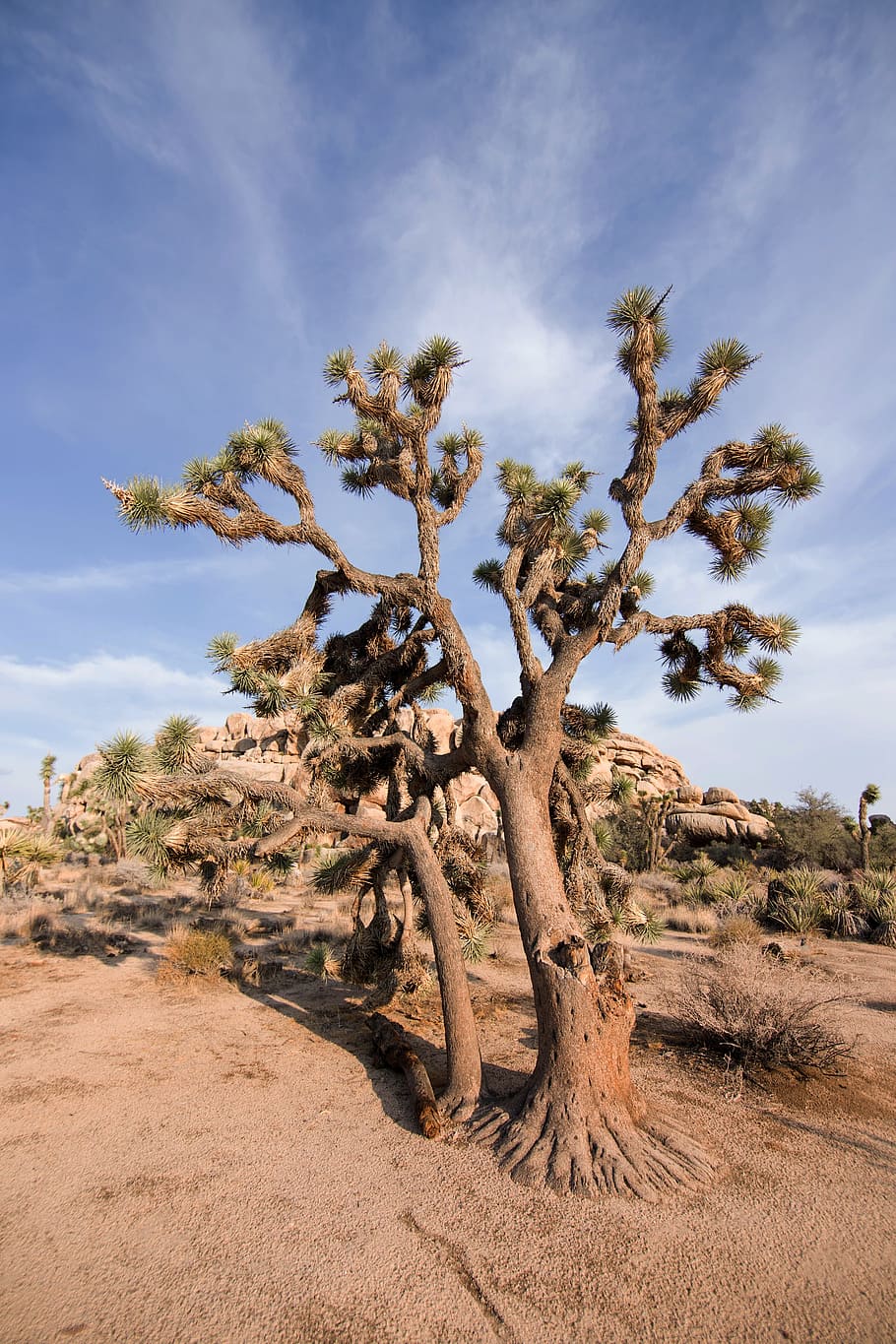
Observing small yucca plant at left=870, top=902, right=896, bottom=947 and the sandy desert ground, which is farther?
small yucca plant at left=870, top=902, right=896, bottom=947

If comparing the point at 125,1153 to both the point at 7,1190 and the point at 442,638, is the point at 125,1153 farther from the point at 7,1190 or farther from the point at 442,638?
the point at 442,638

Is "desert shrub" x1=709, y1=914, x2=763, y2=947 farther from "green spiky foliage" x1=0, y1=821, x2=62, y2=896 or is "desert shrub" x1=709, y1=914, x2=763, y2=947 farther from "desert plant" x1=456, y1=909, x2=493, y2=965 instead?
"green spiky foliage" x1=0, y1=821, x2=62, y2=896

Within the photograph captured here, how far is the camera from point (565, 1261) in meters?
3.38

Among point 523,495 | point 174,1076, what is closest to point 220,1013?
point 174,1076

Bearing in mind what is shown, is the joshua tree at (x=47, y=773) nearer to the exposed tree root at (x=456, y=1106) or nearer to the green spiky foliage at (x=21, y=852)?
the green spiky foliage at (x=21, y=852)

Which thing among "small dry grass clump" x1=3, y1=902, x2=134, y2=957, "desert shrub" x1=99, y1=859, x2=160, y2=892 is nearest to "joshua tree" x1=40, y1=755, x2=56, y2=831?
"desert shrub" x1=99, y1=859, x2=160, y2=892

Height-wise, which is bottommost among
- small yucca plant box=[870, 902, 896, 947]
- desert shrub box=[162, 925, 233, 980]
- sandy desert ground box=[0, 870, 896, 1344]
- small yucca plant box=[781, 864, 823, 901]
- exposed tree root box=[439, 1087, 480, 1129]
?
sandy desert ground box=[0, 870, 896, 1344]

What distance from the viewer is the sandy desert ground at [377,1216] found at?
3.04m

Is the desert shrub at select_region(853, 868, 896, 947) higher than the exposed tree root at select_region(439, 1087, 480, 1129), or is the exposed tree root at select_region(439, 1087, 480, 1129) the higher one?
the desert shrub at select_region(853, 868, 896, 947)

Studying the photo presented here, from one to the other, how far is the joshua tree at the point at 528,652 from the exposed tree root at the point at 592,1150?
15mm

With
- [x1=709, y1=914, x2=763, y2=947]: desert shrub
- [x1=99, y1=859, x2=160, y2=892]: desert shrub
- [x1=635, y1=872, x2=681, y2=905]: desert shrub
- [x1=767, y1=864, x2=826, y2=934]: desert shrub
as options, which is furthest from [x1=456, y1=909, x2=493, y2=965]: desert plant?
[x1=99, y1=859, x2=160, y2=892]: desert shrub

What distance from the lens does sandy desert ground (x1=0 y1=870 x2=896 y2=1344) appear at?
9.98 ft

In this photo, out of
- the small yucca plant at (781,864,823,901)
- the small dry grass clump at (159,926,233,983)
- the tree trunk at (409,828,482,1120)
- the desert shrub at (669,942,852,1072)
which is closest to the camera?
the tree trunk at (409,828,482,1120)

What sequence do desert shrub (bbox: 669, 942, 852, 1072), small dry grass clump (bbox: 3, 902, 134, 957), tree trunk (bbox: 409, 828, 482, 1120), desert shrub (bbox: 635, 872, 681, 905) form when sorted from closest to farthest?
tree trunk (bbox: 409, 828, 482, 1120), desert shrub (bbox: 669, 942, 852, 1072), small dry grass clump (bbox: 3, 902, 134, 957), desert shrub (bbox: 635, 872, 681, 905)
